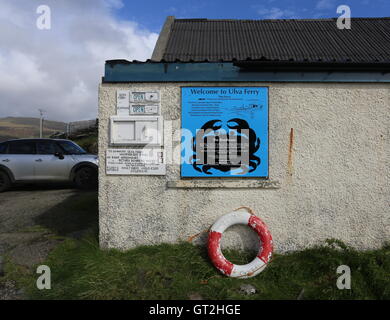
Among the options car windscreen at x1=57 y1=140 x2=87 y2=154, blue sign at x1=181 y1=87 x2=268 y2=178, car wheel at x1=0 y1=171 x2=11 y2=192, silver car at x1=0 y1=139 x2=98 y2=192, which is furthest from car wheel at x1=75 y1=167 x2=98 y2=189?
blue sign at x1=181 y1=87 x2=268 y2=178

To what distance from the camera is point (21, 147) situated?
7.24m

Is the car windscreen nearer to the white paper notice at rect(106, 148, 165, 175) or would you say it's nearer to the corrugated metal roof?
the corrugated metal roof

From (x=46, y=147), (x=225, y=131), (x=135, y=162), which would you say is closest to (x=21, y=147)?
(x=46, y=147)

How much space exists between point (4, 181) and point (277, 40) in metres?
8.16

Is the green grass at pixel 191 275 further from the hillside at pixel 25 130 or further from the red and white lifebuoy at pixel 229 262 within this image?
the hillside at pixel 25 130

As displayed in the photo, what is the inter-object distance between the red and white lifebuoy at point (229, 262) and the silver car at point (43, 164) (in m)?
5.26

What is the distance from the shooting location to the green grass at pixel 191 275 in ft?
8.70

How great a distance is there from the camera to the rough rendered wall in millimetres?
3324

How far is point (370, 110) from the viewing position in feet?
10.9

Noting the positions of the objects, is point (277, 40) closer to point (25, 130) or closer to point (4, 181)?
point (4, 181)

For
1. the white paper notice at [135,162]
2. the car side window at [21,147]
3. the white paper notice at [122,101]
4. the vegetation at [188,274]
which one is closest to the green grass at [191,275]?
the vegetation at [188,274]
